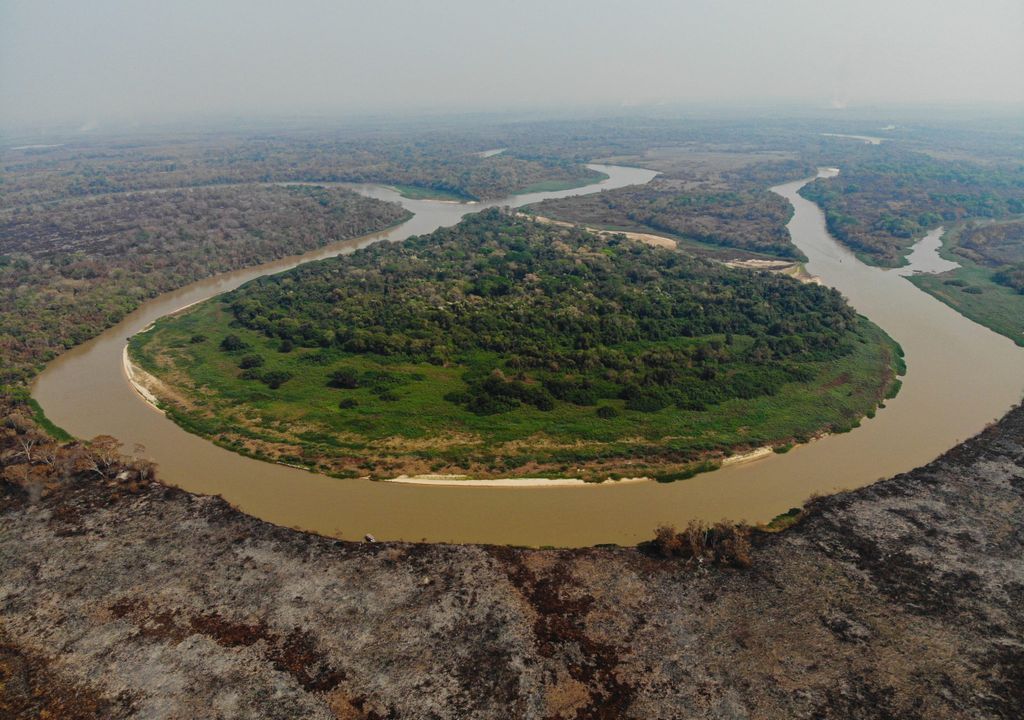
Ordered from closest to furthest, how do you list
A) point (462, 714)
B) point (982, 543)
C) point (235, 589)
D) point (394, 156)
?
point (462, 714), point (235, 589), point (982, 543), point (394, 156)

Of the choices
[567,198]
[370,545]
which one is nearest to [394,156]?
[567,198]

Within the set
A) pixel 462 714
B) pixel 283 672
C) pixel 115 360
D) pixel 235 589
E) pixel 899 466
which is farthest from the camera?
pixel 115 360

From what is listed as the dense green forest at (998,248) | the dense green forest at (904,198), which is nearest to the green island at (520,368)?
the dense green forest at (998,248)

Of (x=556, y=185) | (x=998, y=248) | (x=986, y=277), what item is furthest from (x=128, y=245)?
(x=998, y=248)

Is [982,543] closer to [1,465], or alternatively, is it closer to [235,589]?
[235,589]

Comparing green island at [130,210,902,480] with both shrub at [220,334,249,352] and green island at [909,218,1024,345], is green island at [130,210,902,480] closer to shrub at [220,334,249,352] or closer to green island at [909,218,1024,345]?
shrub at [220,334,249,352]

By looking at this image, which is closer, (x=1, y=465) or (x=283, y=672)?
(x=283, y=672)

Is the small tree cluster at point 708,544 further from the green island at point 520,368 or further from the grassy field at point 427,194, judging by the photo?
the grassy field at point 427,194

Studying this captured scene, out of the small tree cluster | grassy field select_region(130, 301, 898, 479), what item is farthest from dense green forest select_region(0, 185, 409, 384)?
the small tree cluster
